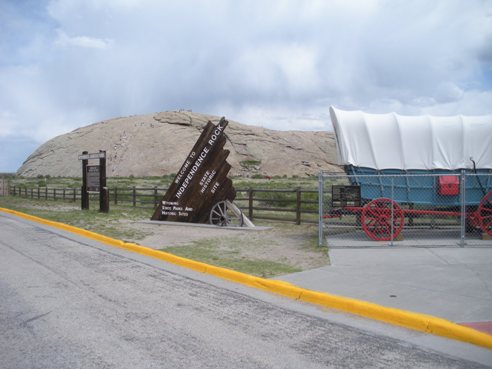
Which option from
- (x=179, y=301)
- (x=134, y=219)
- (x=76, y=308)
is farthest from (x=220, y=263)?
(x=134, y=219)

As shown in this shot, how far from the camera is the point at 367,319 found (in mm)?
6082

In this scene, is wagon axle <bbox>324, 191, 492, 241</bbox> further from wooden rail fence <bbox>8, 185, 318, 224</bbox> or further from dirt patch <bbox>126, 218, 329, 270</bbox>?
wooden rail fence <bbox>8, 185, 318, 224</bbox>

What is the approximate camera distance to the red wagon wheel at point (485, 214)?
38.2ft

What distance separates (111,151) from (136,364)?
3285 inches

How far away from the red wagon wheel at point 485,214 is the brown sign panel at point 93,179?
15826 millimetres

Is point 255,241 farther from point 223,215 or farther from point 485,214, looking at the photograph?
point 485,214

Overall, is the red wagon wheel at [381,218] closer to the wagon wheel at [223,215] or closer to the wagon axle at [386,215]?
the wagon axle at [386,215]

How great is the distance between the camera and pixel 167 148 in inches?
3226

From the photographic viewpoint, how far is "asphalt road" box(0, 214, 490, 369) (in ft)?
15.2

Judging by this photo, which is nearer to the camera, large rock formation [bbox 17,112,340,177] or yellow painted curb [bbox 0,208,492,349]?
yellow painted curb [bbox 0,208,492,349]

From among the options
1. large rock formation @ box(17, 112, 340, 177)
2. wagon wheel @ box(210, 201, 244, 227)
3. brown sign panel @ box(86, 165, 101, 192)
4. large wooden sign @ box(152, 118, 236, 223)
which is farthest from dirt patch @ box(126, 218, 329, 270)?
large rock formation @ box(17, 112, 340, 177)

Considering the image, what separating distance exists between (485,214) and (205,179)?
8.35 meters

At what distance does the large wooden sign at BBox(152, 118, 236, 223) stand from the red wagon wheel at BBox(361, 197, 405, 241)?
541 centimetres

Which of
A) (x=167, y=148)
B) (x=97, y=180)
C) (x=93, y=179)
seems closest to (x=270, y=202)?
(x=97, y=180)
